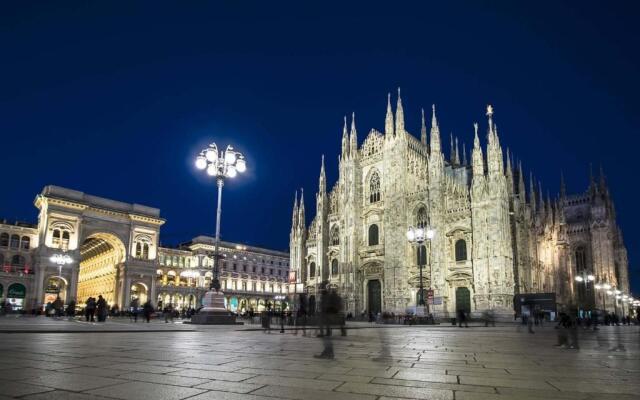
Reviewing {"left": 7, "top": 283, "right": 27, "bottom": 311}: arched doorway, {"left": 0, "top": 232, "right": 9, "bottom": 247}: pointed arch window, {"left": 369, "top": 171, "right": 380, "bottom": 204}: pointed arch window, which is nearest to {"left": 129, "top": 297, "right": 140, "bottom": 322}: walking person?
{"left": 369, "top": 171, "right": 380, "bottom": 204}: pointed arch window

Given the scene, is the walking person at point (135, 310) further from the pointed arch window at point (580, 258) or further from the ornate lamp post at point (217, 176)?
the pointed arch window at point (580, 258)

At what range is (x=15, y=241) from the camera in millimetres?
61219

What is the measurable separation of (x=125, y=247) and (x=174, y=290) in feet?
48.9

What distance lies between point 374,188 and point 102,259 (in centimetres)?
4535

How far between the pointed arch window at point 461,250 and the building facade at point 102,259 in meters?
18.3

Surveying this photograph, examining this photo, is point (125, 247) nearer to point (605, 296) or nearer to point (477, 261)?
point (477, 261)

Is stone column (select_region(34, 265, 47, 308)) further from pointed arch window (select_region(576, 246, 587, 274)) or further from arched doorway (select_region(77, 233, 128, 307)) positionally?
pointed arch window (select_region(576, 246, 587, 274))

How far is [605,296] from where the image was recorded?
67.2m

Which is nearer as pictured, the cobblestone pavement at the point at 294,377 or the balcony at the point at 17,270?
the cobblestone pavement at the point at 294,377

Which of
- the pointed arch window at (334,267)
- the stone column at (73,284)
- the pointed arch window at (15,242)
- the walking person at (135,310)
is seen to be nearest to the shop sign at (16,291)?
the pointed arch window at (15,242)

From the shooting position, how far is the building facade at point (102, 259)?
55.7 meters

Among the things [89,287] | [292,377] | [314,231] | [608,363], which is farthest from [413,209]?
[89,287]

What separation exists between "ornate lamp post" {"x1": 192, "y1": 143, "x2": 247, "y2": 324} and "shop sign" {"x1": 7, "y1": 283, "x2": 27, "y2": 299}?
147ft

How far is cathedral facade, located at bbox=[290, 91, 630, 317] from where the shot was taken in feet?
131
